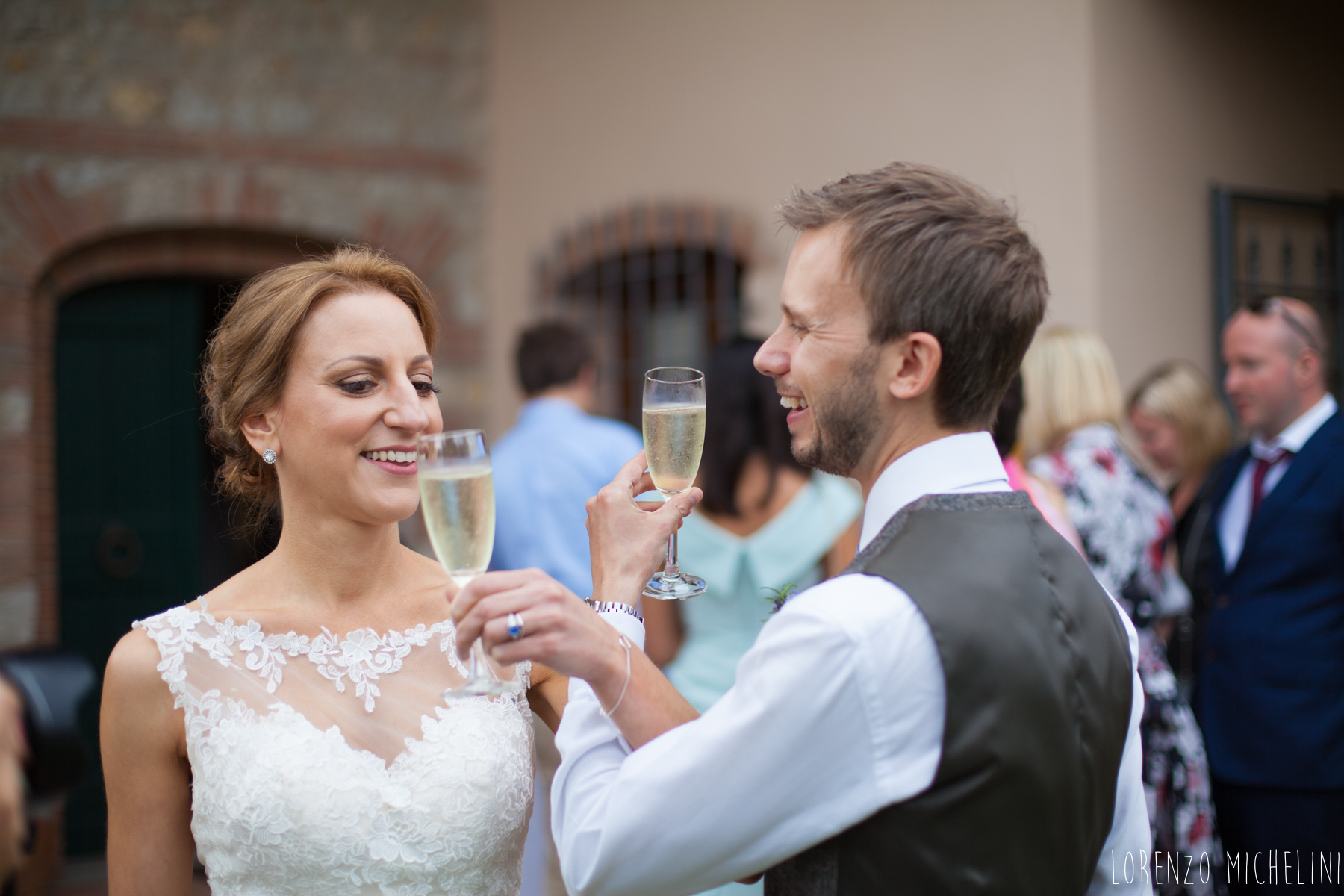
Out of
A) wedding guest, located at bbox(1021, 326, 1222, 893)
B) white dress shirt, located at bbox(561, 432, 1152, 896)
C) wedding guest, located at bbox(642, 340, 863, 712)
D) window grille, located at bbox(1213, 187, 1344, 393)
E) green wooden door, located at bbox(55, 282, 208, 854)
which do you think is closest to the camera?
white dress shirt, located at bbox(561, 432, 1152, 896)

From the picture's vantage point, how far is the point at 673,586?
1784 millimetres

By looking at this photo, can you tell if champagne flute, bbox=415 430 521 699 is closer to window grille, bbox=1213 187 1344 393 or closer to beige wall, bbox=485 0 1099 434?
beige wall, bbox=485 0 1099 434

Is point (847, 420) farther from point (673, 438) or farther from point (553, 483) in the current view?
point (553, 483)

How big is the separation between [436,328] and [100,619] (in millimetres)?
4638

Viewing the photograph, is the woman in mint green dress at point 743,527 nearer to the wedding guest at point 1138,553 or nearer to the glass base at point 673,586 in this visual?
the wedding guest at point 1138,553

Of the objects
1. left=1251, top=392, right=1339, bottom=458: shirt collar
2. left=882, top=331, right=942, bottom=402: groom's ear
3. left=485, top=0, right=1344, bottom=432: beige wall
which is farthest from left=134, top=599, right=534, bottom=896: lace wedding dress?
left=485, top=0, right=1344, bottom=432: beige wall

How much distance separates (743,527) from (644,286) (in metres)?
3.01

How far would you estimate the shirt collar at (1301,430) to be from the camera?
3.38 metres

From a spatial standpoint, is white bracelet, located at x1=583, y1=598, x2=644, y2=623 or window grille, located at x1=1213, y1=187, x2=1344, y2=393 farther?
window grille, located at x1=1213, y1=187, x2=1344, y2=393

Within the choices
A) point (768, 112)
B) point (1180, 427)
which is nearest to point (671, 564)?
point (1180, 427)

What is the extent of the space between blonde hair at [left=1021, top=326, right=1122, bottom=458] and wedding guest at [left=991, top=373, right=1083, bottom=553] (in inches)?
19.2

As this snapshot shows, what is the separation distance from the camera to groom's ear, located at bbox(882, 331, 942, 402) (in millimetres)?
1384

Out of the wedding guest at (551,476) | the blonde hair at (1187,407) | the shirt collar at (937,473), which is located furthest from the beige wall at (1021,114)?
the shirt collar at (937,473)

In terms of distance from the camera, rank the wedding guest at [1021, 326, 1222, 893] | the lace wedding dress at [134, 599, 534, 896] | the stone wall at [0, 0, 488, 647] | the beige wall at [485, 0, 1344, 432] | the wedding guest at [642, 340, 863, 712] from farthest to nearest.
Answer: the stone wall at [0, 0, 488, 647]
the beige wall at [485, 0, 1344, 432]
the wedding guest at [1021, 326, 1222, 893]
the wedding guest at [642, 340, 863, 712]
the lace wedding dress at [134, 599, 534, 896]
